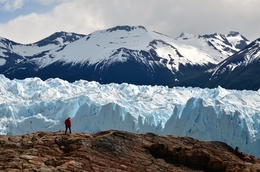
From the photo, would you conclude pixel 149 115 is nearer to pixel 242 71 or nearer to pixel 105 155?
pixel 105 155

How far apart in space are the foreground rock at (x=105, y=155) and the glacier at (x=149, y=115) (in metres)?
32.3

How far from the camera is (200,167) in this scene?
1555 cm

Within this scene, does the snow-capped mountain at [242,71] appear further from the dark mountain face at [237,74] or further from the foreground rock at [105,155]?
the foreground rock at [105,155]

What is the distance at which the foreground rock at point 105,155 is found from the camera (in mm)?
13328

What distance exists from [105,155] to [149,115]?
45.0 metres

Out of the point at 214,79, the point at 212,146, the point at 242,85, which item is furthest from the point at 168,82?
the point at 212,146

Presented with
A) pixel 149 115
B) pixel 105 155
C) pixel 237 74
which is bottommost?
pixel 105 155

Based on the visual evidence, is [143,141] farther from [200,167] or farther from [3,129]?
[3,129]

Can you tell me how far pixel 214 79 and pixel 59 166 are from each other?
159341 millimetres

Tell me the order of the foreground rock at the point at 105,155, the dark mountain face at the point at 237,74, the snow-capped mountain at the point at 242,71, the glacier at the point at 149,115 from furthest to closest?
the dark mountain face at the point at 237,74
the snow-capped mountain at the point at 242,71
the glacier at the point at 149,115
the foreground rock at the point at 105,155

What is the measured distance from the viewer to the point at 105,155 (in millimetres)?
14562

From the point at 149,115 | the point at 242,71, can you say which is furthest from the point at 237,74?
the point at 149,115

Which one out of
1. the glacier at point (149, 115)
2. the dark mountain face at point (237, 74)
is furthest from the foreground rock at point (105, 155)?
the dark mountain face at point (237, 74)

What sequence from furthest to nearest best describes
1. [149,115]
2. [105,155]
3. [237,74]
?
[237,74]
[149,115]
[105,155]
